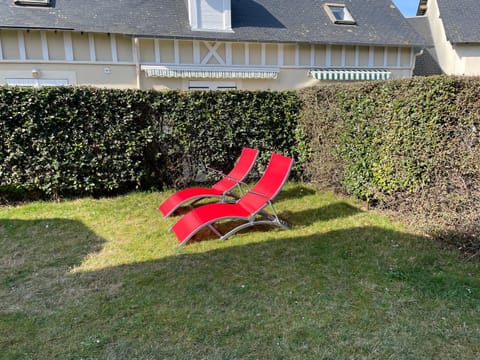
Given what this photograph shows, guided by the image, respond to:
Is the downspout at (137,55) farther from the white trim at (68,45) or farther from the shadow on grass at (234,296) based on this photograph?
the shadow on grass at (234,296)

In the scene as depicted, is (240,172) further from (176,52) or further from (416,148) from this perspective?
(176,52)

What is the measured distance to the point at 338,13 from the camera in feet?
66.7

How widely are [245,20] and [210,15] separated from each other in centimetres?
195

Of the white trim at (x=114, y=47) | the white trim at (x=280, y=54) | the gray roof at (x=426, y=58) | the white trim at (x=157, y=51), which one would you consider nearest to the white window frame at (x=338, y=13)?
the white trim at (x=280, y=54)

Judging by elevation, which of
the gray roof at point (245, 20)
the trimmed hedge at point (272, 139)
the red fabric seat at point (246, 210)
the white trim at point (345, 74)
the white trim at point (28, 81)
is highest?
the gray roof at point (245, 20)

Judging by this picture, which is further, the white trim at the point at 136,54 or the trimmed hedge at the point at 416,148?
the white trim at the point at 136,54

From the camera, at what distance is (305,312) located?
3840 millimetres

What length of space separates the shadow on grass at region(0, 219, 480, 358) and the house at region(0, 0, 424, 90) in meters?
11.7

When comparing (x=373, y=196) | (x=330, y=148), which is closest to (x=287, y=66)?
(x=330, y=148)

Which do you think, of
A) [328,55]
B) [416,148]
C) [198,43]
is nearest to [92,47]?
[198,43]

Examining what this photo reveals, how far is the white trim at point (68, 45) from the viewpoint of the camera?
49.4 feet

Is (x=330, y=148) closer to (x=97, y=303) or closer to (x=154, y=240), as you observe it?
(x=154, y=240)

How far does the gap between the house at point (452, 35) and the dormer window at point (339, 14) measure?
661 centimetres

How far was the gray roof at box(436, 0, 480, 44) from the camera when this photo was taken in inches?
827
